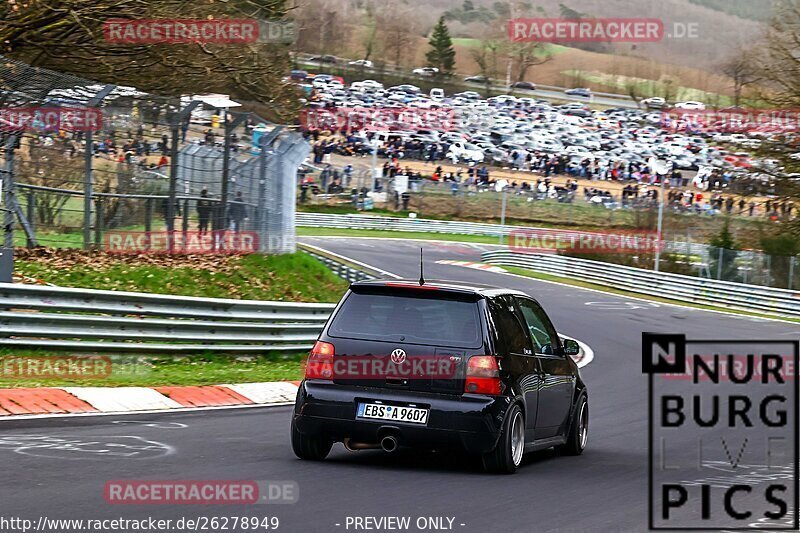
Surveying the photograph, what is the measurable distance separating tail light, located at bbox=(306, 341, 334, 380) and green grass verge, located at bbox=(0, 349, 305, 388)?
449 cm

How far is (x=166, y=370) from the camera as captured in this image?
14.6 metres

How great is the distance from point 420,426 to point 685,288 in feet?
112

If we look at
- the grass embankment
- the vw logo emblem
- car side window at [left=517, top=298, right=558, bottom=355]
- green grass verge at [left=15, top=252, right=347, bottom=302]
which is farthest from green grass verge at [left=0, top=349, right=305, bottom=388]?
the vw logo emblem

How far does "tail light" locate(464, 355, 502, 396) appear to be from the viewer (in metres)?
8.65

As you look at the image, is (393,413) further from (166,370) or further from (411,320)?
(166,370)

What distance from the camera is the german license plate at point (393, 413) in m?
8.61

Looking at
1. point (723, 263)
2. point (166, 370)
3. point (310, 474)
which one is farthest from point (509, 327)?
point (723, 263)

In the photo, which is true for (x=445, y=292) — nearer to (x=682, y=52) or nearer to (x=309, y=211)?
(x=309, y=211)

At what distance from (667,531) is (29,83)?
1150 cm

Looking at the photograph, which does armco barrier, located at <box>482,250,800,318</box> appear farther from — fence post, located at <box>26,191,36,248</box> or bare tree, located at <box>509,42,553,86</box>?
bare tree, located at <box>509,42,553,86</box>

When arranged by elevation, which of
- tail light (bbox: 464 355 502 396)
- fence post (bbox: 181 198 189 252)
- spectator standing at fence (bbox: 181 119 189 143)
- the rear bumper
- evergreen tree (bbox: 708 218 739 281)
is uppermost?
spectator standing at fence (bbox: 181 119 189 143)

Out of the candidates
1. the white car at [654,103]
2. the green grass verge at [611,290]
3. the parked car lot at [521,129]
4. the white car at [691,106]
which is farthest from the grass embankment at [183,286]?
the white car at [654,103]

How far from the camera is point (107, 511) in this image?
653 centimetres

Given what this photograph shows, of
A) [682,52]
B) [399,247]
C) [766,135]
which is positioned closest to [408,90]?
[399,247]
